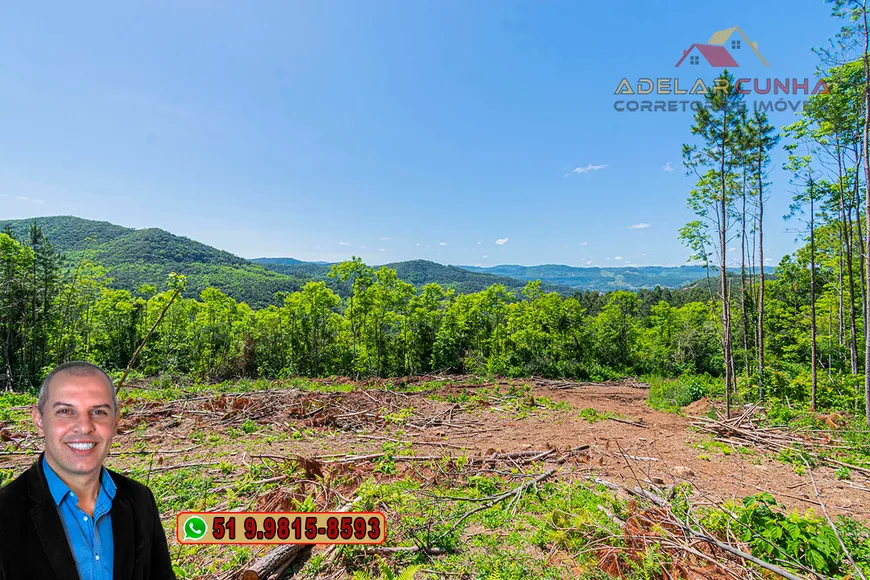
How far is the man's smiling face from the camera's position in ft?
4.42

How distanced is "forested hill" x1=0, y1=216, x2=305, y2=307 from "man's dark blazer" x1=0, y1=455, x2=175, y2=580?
79688mm

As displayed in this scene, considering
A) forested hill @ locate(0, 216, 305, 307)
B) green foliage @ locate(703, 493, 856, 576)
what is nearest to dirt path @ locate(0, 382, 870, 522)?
green foliage @ locate(703, 493, 856, 576)

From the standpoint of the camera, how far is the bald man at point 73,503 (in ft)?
4.10

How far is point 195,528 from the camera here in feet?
15.0

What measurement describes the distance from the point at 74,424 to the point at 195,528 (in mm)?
4377

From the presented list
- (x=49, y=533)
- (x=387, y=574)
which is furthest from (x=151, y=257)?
(x=49, y=533)

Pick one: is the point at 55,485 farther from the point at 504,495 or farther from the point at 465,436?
the point at 465,436

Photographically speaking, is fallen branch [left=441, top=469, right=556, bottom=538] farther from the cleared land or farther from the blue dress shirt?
the blue dress shirt

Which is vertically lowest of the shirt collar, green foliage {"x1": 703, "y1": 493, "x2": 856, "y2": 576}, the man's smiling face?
green foliage {"x1": 703, "y1": 493, "x2": 856, "y2": 576}

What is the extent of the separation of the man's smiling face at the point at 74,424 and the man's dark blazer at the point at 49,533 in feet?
0.27

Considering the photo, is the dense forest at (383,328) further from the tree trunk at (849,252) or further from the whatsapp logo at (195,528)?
the whatsapp logo at (195,528)

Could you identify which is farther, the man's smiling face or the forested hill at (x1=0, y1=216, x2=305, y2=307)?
the forested hill at (x1=0, y1=216, x2=305, y2=307)

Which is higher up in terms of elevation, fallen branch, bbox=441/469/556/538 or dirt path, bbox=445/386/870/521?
fallen branch, bbox=441/469/556/538

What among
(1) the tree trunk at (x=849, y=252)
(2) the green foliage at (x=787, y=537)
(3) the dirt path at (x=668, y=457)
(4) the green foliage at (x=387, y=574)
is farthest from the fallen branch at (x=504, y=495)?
(1) the tree trunk at (x=849, y=252)
